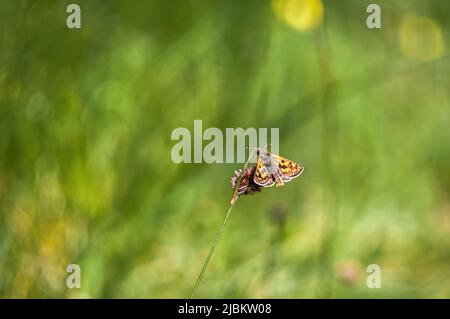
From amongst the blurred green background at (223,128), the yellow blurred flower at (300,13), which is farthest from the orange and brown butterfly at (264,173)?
the yellow blurred flower at (300,13)

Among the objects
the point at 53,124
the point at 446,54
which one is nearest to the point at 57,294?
the point at 53,124

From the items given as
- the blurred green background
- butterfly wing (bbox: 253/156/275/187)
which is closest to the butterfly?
butterfly wing (bbox: 253/156/275/187)

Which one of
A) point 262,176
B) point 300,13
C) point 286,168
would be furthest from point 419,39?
point 262,176

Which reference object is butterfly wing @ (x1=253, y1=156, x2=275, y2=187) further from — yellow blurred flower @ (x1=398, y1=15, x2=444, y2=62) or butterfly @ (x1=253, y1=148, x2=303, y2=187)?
Answer: yellow blurred flower @ (x1=398, y1=15, x2=444, y2=62)

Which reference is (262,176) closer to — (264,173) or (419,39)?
(264,173)

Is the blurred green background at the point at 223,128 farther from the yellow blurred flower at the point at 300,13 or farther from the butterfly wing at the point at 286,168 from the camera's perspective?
the butterfly wing at the point at 286,168

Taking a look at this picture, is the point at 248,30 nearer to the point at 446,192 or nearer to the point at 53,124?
the point at 53,124
